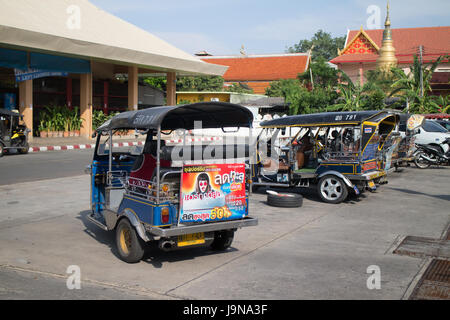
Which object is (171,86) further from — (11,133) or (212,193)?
(212,193)

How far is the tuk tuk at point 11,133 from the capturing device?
18.2 meters

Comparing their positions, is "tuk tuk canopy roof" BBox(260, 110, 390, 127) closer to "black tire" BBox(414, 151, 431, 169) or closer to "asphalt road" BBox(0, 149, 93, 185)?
"asphalt road" BBox(0, 149, 93, 185)

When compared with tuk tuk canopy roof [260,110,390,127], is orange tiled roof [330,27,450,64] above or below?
above

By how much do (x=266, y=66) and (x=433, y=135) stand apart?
124ft

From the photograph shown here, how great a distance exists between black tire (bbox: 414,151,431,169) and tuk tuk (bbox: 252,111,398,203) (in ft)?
20.4

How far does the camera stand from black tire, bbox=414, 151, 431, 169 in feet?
59.5

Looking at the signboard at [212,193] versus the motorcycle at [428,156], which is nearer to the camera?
the signboard at [212,193]

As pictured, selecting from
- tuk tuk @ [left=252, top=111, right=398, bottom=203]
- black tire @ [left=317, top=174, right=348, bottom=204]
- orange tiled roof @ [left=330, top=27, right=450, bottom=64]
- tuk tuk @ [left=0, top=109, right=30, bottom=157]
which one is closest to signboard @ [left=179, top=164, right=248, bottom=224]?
black tire @ [left=317, top=174, right=348, bottom=204]

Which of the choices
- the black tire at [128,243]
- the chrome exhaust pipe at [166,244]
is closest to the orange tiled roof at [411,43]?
the black tire at [128,243]

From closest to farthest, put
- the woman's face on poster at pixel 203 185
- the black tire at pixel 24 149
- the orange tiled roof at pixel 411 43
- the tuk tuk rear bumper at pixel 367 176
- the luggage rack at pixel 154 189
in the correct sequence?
the luggage rack at pixel 154 189 < the woman's face on poster at pixel 203 185 < the tuk tuk rear bumper at pixel 367 176 < the black tire at pixel 24 149 < the orange tiled roof at pixel 411 43

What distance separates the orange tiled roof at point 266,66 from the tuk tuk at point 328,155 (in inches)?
1624

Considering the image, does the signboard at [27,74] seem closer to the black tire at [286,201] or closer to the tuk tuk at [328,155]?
the tuk tuk at [328,155]
